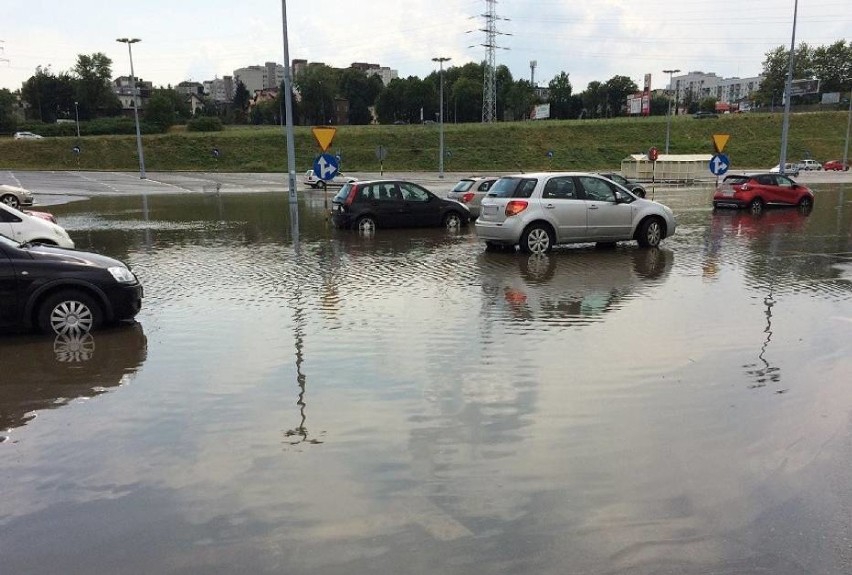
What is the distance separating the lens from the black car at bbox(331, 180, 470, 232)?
18.5 m

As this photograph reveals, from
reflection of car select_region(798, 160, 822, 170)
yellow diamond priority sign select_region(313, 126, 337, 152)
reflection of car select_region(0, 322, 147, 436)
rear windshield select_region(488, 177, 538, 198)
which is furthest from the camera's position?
reflection of car select_region(798, 160, 822, 170)

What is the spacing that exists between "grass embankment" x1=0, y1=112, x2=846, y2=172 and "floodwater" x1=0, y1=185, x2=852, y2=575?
62.9m

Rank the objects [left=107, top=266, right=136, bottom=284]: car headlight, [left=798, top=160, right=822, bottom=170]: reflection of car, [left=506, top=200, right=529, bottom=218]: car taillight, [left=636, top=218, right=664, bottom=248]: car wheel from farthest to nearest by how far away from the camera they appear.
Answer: [left=798, top=160, right=822, bottom=170]: reflection of car
[left=636, top=218, right=664, bottom=248]: car wheel
[left=506, top=200, right=529, bottom=218]: car taillight
[left=107, top=266, right=136, bottom=284]: car headlight

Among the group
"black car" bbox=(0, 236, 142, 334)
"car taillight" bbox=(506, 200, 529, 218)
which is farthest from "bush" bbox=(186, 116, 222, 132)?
"black car" bbox=(0, 236, 142, 334)

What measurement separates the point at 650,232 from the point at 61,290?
1138 centimetres

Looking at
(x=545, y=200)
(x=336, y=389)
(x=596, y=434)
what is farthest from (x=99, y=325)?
(x=545, y=200)

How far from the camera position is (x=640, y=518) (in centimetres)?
379

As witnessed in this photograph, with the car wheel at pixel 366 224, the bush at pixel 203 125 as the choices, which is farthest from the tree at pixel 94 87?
the car wheel at pixel 366 224

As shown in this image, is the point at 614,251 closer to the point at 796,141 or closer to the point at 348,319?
the point at 348,319

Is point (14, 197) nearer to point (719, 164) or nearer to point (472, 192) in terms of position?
point (472, 192)

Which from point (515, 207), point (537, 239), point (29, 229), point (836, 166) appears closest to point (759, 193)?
point (537, 239)

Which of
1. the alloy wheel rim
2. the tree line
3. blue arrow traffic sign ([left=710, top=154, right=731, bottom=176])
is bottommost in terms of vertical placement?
the alloy wheel rim

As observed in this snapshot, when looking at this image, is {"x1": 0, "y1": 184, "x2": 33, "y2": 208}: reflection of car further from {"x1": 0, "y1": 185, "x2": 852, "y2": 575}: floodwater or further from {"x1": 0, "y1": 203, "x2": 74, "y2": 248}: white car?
{"x1": 0, "y1": 185, "x2": 852, "y2": 575}: floodwater

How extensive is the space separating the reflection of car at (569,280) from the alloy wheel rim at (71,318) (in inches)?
198
